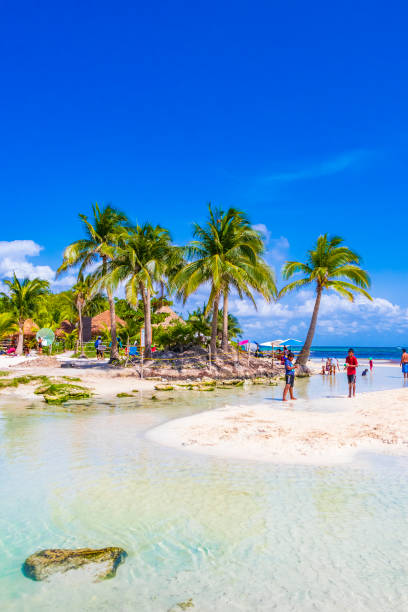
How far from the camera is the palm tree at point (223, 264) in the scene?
77.2 feet

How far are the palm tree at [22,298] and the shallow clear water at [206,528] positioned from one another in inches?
1112

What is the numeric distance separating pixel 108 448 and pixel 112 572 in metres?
4.52

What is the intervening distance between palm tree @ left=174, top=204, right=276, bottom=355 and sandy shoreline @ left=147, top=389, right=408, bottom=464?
1201 cm

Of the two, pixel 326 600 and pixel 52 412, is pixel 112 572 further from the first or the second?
pixel 52 412

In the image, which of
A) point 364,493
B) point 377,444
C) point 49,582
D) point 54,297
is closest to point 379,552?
point 364,493

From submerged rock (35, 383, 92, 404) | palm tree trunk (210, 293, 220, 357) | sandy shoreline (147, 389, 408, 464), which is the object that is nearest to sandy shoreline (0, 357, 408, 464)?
sandy shoreline (147, 389, 408, 464)

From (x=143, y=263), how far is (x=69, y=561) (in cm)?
2168

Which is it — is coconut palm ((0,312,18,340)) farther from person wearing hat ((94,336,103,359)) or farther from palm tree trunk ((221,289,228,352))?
palm tree trunk ((221,289,228,352))

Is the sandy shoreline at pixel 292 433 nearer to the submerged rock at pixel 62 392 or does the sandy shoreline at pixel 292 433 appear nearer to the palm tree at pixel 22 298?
the submerged rock at pixel 62 392

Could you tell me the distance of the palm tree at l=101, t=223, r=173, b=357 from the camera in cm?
2346

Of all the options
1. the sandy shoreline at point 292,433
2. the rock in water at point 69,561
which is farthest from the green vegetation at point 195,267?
the rock in water at point 69,561

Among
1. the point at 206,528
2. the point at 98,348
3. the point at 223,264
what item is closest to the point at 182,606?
the point at 206,528

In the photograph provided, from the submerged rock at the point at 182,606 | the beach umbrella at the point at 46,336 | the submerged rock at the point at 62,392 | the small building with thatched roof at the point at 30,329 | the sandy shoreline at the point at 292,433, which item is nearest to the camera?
the submerged rock at the point at 182,606

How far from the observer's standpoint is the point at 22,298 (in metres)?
33.8
